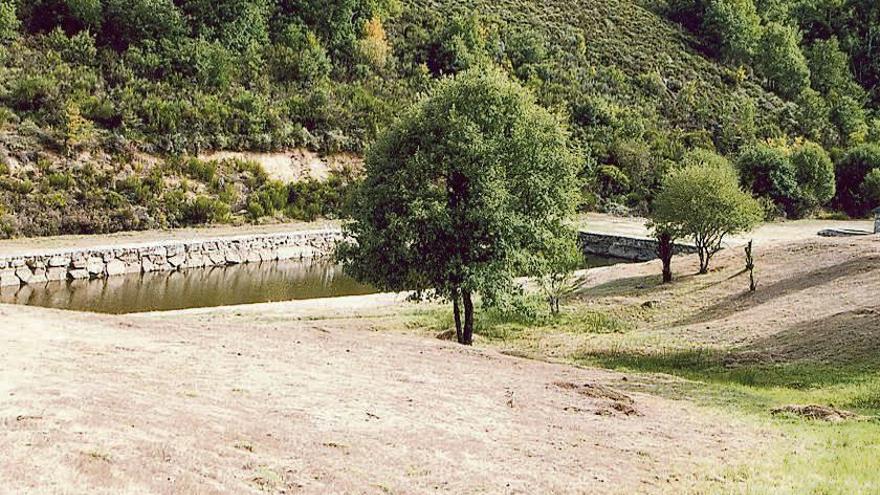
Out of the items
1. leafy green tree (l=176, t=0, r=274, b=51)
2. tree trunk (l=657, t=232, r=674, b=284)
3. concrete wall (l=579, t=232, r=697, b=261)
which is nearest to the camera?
tree trunk (l=657, t=232, r=674, b=284)

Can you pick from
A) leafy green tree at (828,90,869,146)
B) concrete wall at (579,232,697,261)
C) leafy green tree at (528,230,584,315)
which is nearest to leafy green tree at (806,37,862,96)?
leafy green tree at (828,90,869,146)

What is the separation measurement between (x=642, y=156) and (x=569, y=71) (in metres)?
18.6

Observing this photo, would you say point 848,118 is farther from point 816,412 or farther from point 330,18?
point 816,412

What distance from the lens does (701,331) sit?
81.7 feet

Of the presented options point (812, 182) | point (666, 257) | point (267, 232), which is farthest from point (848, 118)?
point (267, 232)

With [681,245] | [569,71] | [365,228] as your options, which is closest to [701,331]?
[365,228]

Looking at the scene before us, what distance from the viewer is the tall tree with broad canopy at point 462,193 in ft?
73.6

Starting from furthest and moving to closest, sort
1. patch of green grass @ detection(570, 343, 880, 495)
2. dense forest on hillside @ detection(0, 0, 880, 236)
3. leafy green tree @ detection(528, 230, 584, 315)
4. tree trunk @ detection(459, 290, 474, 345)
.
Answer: dense forest on hillside @ detection(0, 0, 880, 236) → tree trunk @ detection(459, 290, 474, 345) → leafy green tree @ detection(528, 230, 584, 315) → patch of green grass @ detection(570, 343, 880, 495)

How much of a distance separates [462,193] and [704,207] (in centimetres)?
1544

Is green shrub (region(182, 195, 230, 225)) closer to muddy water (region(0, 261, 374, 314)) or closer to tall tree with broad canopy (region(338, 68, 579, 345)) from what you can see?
muddy water (region(0, 261, 374, 314))

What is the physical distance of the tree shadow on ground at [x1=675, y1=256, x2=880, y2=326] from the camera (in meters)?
27.2

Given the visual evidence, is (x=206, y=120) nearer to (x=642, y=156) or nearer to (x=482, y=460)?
(x=642, y=156)

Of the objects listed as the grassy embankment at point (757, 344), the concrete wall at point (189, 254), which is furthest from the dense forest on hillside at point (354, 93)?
the concrete wall at point (189, 254)

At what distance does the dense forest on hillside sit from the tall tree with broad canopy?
15.9 ft
